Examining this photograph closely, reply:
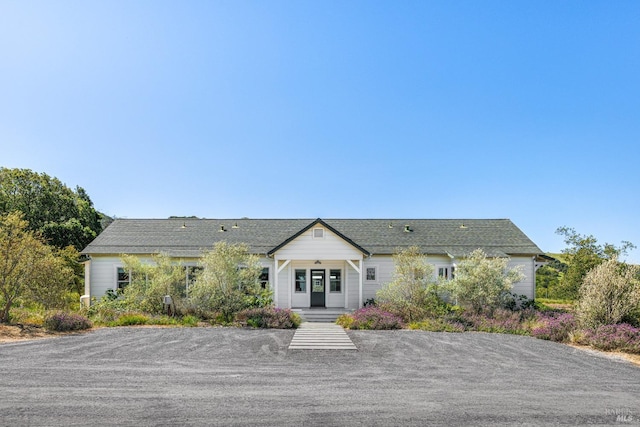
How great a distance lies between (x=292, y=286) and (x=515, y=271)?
11.2m

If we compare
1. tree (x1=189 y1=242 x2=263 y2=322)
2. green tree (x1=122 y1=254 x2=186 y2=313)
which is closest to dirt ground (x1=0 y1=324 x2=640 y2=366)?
green tree (x1=122 y1=254 x2=186 y2=313)

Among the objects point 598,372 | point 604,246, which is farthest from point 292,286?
point 604,246

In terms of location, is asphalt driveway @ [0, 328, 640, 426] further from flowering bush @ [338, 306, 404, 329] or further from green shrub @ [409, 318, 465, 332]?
flowering bush @ [338, 306, 404, 329]

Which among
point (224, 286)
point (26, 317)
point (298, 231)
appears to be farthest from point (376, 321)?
point (26, 317)

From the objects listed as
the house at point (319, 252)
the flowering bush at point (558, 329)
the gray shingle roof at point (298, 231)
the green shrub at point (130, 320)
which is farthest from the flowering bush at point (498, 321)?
the green shrub at point (130, 320)

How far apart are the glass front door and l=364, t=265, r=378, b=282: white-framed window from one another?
238 centimetres

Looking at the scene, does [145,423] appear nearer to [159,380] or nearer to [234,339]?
[159,380]

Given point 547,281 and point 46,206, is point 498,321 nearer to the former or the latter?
point 547,281

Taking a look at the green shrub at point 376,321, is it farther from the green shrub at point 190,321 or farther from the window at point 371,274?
the green shrub at point 190,321

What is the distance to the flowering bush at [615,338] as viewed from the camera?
1206 cm

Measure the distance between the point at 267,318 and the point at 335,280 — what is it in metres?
6.08

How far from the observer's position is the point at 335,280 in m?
21.5

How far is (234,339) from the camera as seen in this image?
13445 mm

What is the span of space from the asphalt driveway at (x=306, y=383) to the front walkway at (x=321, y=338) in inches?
21.7
